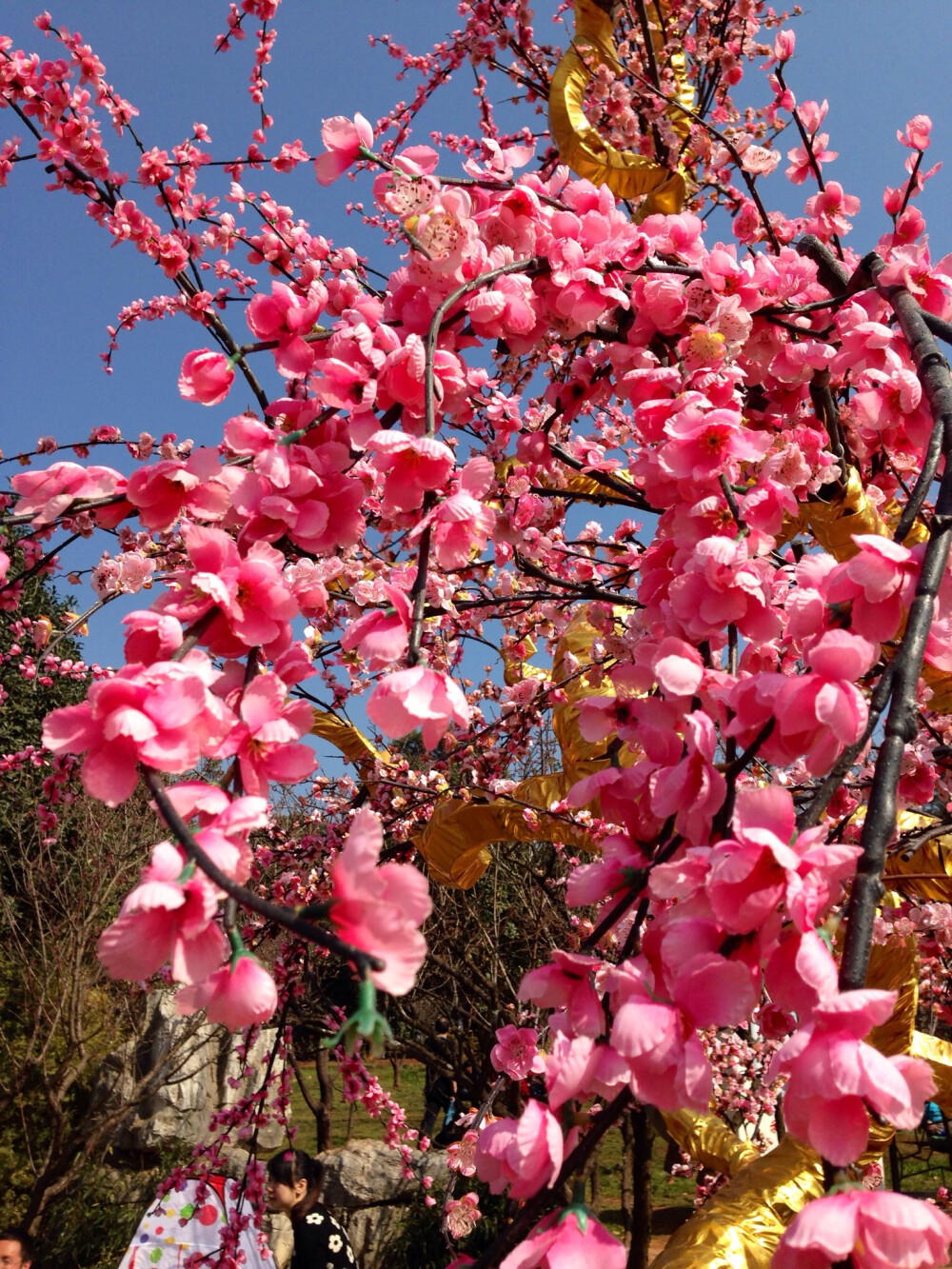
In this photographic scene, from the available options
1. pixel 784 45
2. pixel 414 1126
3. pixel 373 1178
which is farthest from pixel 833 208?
pixel 414 1126

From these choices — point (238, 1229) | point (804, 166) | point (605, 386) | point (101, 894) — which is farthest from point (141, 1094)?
point (804, 166)

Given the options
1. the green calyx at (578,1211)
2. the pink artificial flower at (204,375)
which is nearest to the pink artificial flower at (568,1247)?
the green calyx at (578,1211)

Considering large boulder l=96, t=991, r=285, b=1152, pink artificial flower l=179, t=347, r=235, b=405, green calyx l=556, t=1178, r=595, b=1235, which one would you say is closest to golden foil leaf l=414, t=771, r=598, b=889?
pink artificial flower l=179, t=347, r=235, b=405

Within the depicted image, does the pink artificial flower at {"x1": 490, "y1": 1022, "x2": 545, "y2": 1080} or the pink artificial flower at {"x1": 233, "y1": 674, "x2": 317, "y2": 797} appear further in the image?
the pink artificial flower at {"x1": 490, "y1": 1022, "x2": 545, "y2": 1080}

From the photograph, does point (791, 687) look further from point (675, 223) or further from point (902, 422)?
point (675, 223)

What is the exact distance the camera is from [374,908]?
0.57 m

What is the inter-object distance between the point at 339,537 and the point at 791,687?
0.59 metres

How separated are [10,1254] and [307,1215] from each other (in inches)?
64.1

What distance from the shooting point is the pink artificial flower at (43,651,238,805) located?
71 centimetres

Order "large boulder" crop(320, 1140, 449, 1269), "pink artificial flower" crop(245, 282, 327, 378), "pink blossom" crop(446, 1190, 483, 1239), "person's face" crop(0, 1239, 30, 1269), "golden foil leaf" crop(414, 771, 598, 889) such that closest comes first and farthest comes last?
"pink artificial flower" crop(245, 282, 327, 378) < "pink blossom" crop(446, 1190, 483, 1239) < "golden foil leaf" crop(414, 771, 598, 889) < "person's face" crop(0, 1239, 30, 1269) < "large boulder" crop(320, 1140, 449, 1269)

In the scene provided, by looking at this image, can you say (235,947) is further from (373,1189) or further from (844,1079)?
(373,1189)

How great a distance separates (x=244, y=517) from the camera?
3.47 feet

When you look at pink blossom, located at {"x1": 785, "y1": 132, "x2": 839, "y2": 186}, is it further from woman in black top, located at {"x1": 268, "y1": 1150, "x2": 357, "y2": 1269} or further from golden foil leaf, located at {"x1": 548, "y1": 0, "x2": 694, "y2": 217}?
woman in black top, located at {"x1": 268, "y1": 1150, "x2": 357, "y2": 1269}

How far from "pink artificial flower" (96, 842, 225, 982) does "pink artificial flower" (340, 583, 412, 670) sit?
27cm
